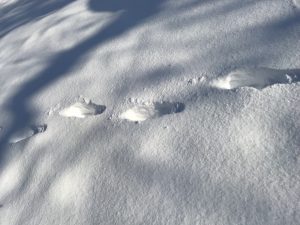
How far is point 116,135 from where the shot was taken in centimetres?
148

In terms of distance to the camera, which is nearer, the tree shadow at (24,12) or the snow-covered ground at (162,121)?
the snow-covered ground at (162,121)

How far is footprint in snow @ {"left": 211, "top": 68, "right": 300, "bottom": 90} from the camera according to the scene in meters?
1.33

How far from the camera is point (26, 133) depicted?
5.79 ft

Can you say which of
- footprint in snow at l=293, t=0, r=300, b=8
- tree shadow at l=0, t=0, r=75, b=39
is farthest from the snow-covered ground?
tree shadow at l=0, t=0, r=75, b=39

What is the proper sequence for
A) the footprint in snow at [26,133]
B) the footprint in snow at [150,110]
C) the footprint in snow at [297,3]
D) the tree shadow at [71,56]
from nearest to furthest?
the footprint in snow at [150,110]
the footprint in snow at [297,3]
the footprint in snow at [26,133]
the tree shadow at [71,56]

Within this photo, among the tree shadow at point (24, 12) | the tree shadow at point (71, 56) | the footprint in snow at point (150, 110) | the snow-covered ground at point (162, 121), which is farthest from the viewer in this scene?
the tree shadow at point (24, 12)

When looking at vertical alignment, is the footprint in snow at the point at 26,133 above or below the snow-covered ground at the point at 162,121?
below

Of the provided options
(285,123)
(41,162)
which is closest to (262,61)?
(285,123)

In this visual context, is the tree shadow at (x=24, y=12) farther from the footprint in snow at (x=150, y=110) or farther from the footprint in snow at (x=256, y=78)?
the footprint in snow at (x=256, y=78)

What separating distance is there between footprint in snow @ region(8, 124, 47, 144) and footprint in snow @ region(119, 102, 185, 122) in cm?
42

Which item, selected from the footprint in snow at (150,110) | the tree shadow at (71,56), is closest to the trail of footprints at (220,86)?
the footprint in snow at (150,110)

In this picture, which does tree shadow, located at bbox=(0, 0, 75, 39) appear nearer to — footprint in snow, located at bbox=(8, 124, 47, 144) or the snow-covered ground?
the snow-covered ground

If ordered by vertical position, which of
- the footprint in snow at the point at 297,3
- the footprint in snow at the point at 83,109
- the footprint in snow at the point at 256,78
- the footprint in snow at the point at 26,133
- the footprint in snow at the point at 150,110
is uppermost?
the footprint in snow at the point at 297,3

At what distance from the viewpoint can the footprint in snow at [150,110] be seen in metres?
1.45
